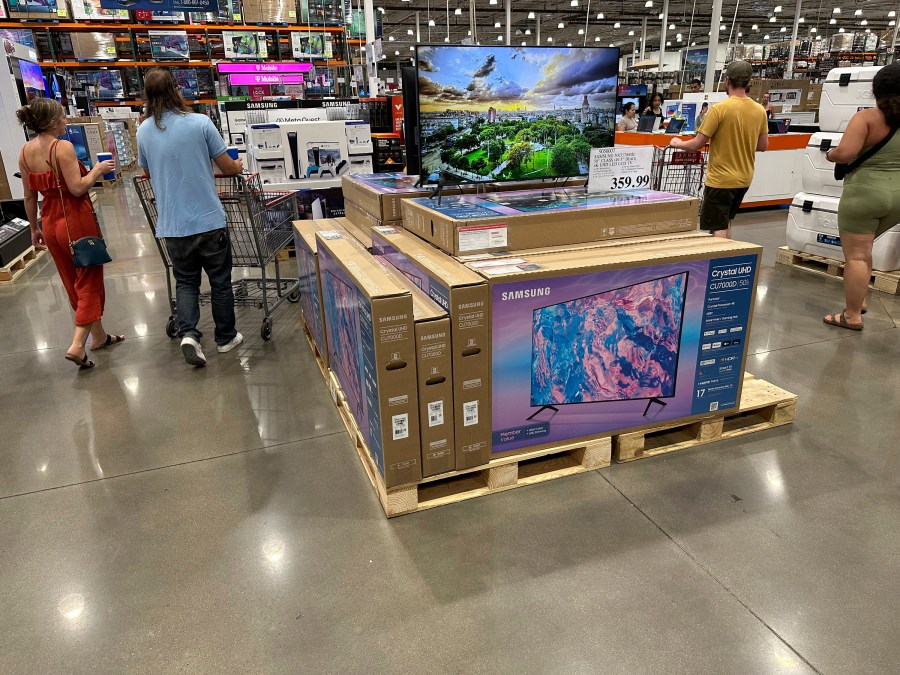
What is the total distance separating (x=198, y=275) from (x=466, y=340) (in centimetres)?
250

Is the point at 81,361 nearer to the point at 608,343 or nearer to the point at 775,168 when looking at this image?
the point at 608,343

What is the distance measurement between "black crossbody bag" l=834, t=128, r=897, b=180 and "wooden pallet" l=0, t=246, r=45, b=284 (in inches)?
292

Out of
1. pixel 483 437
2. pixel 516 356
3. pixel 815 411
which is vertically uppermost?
pixel 516 356

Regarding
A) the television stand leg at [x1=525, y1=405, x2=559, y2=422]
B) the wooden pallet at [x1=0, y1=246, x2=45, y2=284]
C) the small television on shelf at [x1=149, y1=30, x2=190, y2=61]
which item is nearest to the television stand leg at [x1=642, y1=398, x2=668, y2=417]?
the television stand leg at [x1=525, y1=405, x2=559, y2=422]

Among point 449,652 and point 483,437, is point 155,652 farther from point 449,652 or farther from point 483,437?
point 483,437

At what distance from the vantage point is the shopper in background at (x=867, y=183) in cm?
403

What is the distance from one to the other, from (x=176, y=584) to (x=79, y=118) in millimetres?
12952

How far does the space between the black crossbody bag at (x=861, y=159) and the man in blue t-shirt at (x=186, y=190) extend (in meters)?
4.17

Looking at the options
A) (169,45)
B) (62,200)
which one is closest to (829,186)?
(62,200)

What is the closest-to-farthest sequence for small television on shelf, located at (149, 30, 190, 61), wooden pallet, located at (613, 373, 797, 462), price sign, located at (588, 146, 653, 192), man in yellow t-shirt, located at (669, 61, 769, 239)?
1. wooden pallet, located at (613, 373, 797, 462)
2. price sign, located at (588, 146, 653, 192)
3. man in yellow t-shirt, located at (669, 61, 769, 239)
4. small television on shelf, located at (149, 30, 190, 61)

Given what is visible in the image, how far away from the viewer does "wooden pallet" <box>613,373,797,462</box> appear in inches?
116

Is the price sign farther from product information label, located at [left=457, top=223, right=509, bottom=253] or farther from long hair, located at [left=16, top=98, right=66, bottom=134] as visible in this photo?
long hair, located at [left=16, top=98, right=66, bottom=134]

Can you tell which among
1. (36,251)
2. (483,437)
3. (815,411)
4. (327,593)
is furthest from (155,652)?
(36,251)

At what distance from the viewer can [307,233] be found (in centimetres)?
390
